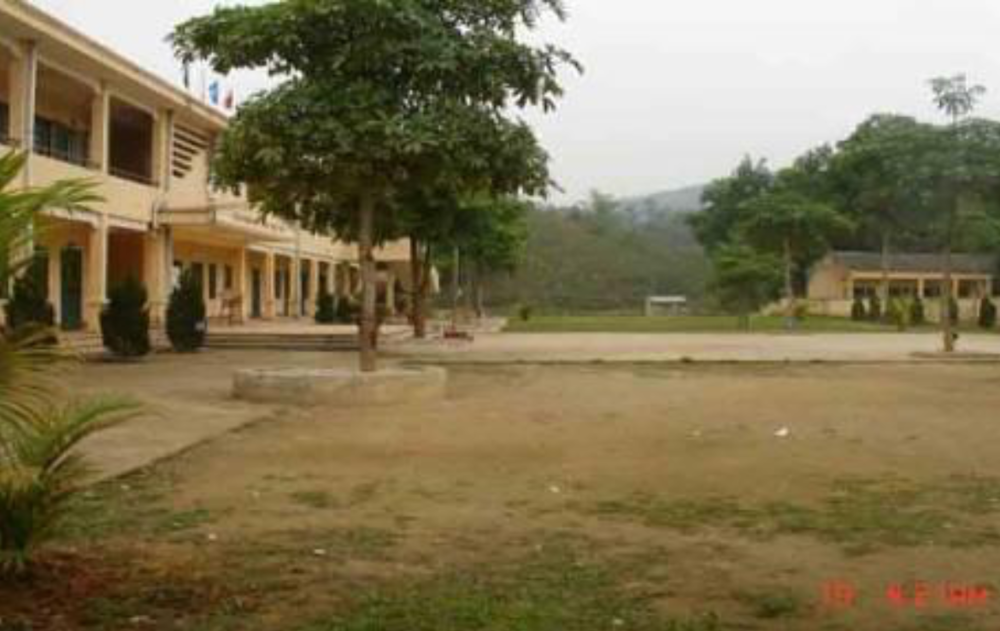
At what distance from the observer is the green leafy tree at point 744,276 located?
52156 mm

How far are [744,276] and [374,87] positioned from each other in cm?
3785

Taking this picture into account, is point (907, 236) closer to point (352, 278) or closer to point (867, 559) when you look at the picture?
point (352, 278)

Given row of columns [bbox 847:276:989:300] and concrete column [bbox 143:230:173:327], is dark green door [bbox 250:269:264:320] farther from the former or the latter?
row of columns [bbox 847:276:989:300]

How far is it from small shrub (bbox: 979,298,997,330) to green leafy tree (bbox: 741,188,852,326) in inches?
308

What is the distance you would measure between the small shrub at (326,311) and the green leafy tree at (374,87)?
942 inches

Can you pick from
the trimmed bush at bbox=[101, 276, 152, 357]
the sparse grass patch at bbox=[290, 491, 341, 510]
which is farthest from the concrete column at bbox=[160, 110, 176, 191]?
the sparse grass patch at bbox=[290, 491, 341, 510]

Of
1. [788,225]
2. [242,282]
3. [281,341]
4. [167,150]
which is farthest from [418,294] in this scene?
[788,225]

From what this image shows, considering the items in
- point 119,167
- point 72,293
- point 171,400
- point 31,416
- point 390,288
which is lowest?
point 171,400

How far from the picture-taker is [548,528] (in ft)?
24.6

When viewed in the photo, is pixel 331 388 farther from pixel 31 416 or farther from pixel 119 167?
pixel 119 167

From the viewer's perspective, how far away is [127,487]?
28.9 ft

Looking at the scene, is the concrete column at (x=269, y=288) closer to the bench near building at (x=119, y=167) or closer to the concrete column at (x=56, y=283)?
the bench near building at (x=119, y=167)

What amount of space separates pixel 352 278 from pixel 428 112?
140 feet

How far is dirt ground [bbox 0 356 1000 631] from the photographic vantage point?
532 cm
